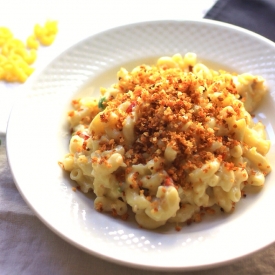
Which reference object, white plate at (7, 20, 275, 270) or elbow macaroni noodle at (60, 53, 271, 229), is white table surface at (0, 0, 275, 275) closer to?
white plate at (7, 20, 275, 270)

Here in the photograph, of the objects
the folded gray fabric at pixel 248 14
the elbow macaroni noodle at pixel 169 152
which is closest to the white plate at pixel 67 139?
the elbow macaroni noodle at pixel 169 152

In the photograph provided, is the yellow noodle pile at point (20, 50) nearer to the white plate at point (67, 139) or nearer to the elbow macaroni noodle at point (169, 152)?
the white plate at point (67, 139)

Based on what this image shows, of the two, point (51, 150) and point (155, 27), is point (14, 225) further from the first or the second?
point (155, 27)

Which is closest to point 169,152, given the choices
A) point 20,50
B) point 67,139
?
point 67,139

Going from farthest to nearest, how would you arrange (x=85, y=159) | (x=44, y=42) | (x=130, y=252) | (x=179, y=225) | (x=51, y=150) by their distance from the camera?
1. (x=44, y=42)
2. (x=51, y=150)
3. (x=85, y=159)
4. (x=179, y=225)
5. (x=130, y=252)

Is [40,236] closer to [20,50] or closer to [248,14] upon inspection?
[20,50]

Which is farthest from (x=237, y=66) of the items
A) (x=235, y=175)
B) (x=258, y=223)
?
(x=258, y=223)
